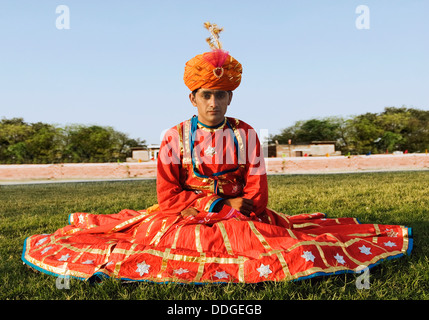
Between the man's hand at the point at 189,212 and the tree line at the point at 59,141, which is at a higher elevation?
the tree line at the point at 59,141

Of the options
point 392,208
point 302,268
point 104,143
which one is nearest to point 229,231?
point 302,268

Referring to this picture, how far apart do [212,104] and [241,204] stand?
0.88 metres

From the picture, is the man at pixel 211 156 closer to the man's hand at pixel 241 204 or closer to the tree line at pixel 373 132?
the man's hand at pixel 241 204

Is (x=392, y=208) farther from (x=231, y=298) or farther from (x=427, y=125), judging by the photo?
(x=427, y=125)

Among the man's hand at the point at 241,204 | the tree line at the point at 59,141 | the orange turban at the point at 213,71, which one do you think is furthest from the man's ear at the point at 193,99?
the tree line at the point at 59,141

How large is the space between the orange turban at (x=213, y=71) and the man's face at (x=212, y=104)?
53mm

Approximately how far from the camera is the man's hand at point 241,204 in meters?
3.28

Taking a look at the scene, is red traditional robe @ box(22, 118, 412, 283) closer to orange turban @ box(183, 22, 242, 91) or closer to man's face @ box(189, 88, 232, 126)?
man's face @ box(189, 88, 232, 126)

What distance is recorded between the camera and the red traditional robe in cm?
266

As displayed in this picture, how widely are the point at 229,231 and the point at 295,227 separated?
1177mm

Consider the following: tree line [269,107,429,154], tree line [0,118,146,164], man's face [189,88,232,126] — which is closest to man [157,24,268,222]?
man's face [189,88,232,126]

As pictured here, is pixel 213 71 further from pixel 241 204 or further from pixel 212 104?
pixel 241 204

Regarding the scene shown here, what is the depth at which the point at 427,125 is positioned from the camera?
57062 mm

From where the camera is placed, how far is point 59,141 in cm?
5512
